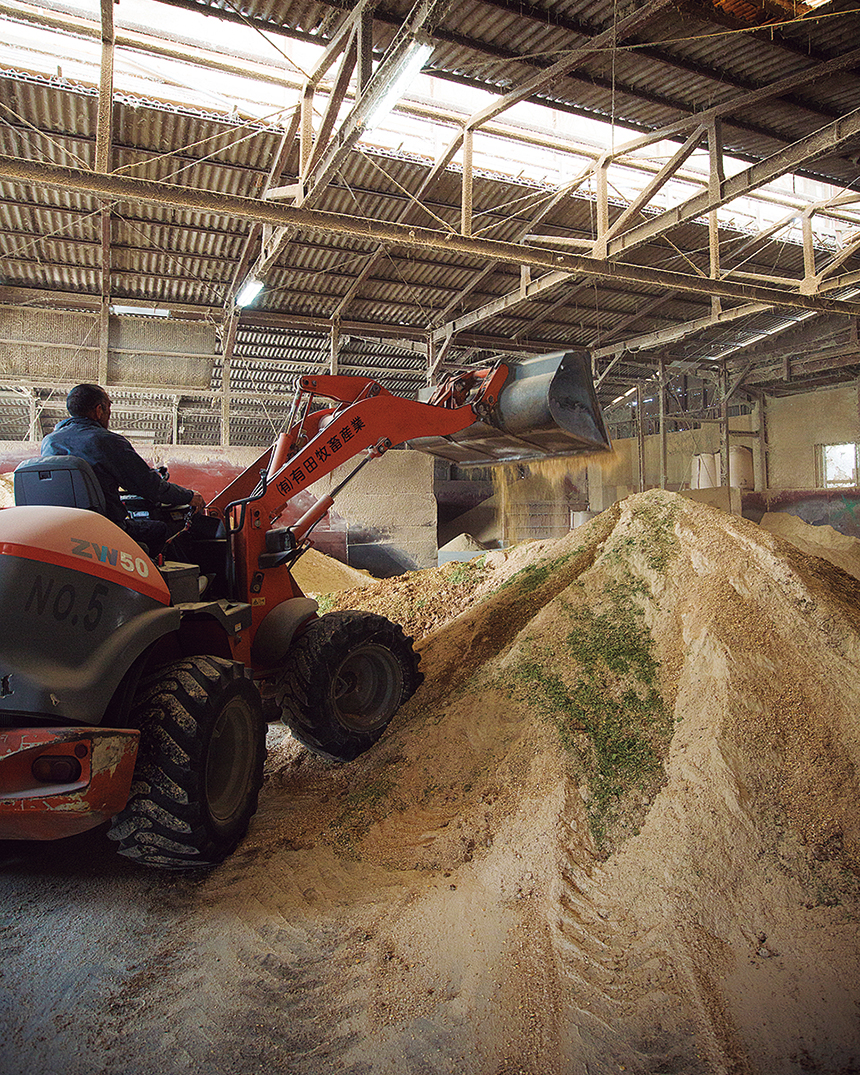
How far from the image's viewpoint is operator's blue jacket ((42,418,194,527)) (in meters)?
3.47

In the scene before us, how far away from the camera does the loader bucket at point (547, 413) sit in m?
6.20

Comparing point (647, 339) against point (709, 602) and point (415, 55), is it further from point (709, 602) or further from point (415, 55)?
point (709, 602)

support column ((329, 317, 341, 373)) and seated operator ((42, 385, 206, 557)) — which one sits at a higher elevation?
support column ((329, 317, 341, 373))

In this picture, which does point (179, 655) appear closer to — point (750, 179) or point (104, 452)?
point (104, 452)

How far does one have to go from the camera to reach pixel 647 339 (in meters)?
15.0

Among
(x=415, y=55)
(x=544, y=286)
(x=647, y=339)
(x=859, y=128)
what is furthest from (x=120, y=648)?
(x=647, y=339)

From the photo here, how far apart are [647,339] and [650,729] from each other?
12.7 m

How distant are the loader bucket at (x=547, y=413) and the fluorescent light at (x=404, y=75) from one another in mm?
2532

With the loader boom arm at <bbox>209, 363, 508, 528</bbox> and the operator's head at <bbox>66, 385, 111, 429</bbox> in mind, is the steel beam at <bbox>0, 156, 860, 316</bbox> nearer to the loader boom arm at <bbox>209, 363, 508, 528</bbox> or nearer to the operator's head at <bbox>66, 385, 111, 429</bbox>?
Result: the loader boom arm at <bbox>209, 363, 508, 528</bbox>

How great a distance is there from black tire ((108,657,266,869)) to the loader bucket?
3.80m

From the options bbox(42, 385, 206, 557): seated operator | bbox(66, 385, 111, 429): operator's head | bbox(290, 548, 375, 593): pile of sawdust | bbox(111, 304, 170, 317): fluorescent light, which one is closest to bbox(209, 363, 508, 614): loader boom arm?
bbox(42, 385, 206, 557): seated operator

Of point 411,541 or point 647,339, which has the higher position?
point 647,339

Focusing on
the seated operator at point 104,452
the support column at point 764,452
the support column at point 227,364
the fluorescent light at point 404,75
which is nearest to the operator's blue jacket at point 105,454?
the seated operator at point 104,452

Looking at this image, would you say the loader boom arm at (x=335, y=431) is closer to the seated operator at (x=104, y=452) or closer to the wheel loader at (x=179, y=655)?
the wheel loader at (x=179, y=655)
